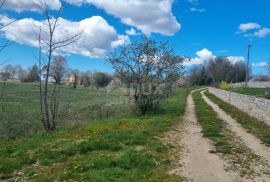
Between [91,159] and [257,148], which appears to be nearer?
[91,159]

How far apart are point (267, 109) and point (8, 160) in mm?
16353

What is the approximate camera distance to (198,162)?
10.3 m

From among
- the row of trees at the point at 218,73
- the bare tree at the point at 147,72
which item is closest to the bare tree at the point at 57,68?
the bare tree at the point at 147,72

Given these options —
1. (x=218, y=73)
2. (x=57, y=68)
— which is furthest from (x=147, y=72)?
(x=218, y=73)

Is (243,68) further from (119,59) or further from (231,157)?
(231,157)

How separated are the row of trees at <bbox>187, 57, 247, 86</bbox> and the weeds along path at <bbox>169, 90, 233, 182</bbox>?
363 feet

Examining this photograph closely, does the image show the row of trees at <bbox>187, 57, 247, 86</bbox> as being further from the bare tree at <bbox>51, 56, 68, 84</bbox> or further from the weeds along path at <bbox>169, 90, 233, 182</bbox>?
the weeds along path at <bbox>169, 90, 233, 182</bbox>

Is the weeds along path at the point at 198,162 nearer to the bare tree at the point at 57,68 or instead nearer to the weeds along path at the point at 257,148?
the weeds along path at the point at 257,148

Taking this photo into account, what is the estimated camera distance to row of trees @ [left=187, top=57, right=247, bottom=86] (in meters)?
125

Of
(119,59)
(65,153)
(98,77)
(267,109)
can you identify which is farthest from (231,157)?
(98,77)

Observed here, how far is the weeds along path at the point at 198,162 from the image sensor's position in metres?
8.91

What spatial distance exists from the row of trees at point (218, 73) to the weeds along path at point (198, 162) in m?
111

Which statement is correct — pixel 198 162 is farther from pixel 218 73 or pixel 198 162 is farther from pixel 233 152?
pixel 218 73

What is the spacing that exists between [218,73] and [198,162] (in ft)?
385
